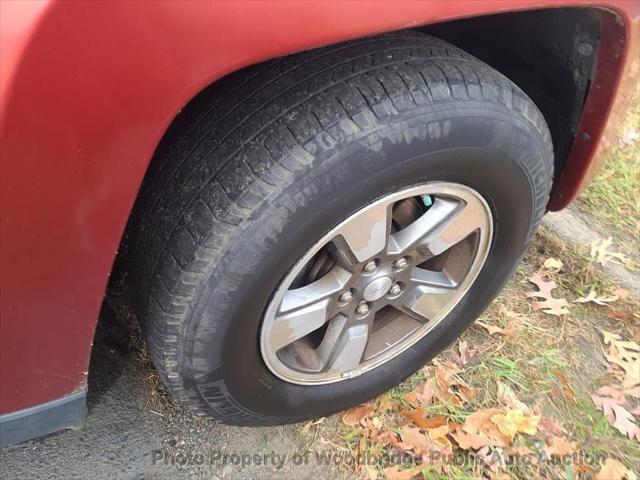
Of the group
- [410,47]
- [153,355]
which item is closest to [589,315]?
[410,47]

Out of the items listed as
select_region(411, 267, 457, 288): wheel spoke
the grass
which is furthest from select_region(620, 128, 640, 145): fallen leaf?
select_region(411, 267, 457, 288): wheel spoke

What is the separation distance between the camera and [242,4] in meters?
0.98

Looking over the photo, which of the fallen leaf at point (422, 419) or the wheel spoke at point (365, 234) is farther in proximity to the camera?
the fallen leaf at point (422, 419)

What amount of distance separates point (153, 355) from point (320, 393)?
0.54 metres

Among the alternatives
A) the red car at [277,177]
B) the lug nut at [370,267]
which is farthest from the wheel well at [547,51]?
the lug nut at [370,267]

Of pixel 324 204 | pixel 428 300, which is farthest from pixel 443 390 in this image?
pixel 324 204

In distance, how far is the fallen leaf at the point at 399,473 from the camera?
1881 mm

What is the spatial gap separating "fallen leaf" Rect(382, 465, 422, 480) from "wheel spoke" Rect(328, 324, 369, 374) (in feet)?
1.15

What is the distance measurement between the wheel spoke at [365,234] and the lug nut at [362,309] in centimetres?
22

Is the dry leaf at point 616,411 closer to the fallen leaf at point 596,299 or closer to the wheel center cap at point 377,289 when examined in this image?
the fallen leaf at point 596,299

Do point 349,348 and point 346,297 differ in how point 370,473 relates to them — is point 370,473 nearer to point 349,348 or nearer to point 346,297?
point 349,348

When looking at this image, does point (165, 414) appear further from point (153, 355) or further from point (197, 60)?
point (197, 60)

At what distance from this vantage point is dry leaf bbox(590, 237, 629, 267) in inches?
107

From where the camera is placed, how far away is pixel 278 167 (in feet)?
4.14
